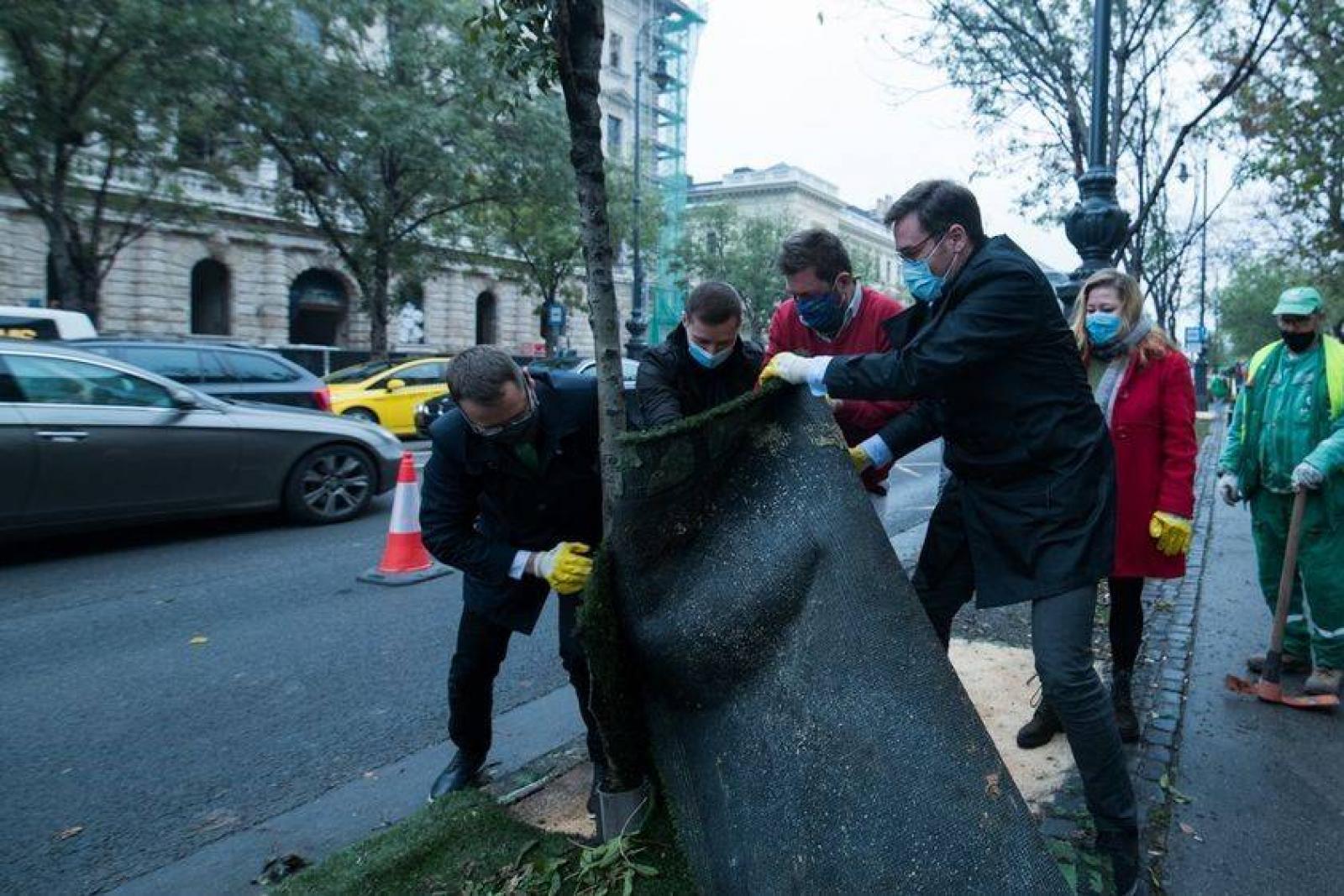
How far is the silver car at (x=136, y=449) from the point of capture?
263 inches

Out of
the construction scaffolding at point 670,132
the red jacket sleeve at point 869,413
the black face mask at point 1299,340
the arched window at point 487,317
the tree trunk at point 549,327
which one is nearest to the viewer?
the red jacket sleeve at point 869,413

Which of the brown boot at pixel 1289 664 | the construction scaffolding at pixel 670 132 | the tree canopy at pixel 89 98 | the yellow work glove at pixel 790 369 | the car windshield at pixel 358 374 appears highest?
the construction scaffolding at pixel 670 132

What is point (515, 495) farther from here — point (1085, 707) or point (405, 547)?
point (405, 547)

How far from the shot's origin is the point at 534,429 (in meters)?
2.84

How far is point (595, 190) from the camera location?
8.16ft

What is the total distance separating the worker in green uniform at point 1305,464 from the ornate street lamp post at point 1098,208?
1870mm

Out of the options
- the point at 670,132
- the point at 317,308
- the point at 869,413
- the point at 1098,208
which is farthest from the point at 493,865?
the point at 670,132

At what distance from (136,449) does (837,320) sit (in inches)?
241

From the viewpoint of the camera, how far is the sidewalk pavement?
2713mm

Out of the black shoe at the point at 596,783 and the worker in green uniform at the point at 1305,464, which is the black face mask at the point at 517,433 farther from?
the worker in green uniform at the point at 1305,464

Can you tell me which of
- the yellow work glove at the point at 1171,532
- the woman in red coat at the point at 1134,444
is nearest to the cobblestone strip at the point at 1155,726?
the woman in red coat at the point at 1134,444

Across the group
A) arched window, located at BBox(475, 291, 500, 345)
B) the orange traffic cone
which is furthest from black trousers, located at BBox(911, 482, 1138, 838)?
arched window, located at BBox(475, 291, 500, 345)

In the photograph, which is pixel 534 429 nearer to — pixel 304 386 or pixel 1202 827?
pixel 1202 827

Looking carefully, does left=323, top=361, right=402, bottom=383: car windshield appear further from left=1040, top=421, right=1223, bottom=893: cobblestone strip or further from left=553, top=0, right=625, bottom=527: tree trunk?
left=553, top=0, right=625, bottom=527: tree trunk
